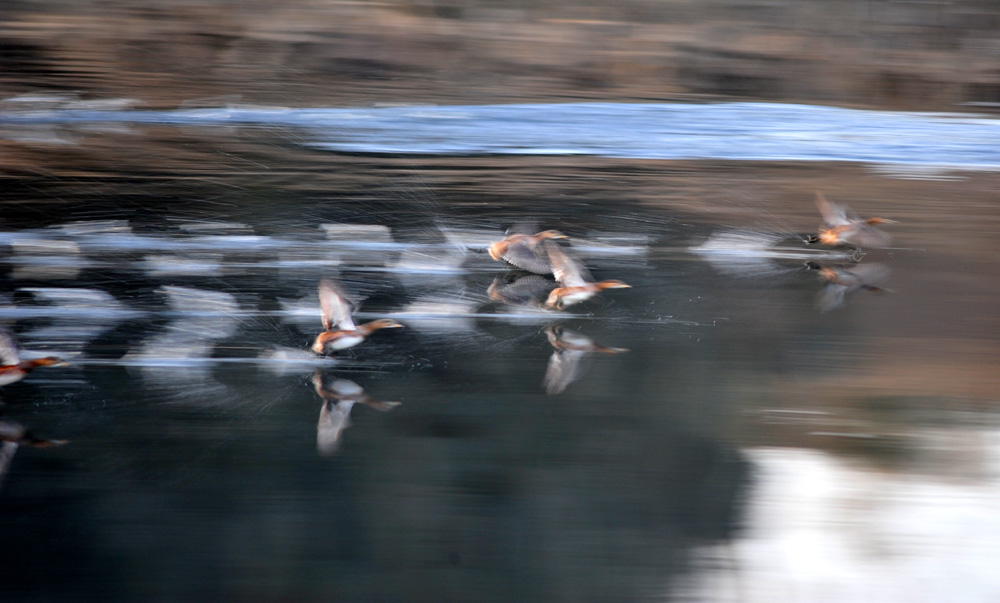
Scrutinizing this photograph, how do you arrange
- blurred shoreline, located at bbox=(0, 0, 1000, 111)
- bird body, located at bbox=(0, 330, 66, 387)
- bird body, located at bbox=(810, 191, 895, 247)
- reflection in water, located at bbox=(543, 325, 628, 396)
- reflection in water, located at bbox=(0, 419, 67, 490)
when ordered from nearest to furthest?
reflection in water, located at bbox=(0, 419, 67, 490) < bird body, located at bbox=(0, 330, 66, 387) < reflection in water, located at bbox=(543, 325, 628, 396) < bird body, located at bbox=(810, 191, 895, 247) < blurred shoreline, located at bbox=(0, 0, 1000, 111)

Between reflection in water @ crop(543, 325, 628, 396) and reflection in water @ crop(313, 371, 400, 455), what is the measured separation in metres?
0.25

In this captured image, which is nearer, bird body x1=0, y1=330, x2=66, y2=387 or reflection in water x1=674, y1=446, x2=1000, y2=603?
reflection in water x1=674, y1=446, x2=1000, y2=603

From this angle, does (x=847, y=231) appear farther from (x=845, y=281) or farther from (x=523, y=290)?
(x=523, y=290)

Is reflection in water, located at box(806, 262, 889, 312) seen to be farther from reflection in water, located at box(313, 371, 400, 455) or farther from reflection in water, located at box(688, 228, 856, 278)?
reflection in water, located at box(313, 371, 400, 455)

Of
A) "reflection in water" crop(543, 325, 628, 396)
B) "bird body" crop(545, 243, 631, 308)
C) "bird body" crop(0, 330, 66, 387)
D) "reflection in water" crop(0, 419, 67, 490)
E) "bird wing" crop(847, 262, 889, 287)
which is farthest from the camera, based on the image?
"bird wing" crop(847, 262, 889, 287)

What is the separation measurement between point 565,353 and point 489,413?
9.1 inches

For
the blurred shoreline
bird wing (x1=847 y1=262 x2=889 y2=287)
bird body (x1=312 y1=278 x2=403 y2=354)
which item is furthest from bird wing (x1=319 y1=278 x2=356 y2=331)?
the blurred shoreline

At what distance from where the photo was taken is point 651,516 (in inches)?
40.4

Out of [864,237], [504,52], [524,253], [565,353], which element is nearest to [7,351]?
[565,353]

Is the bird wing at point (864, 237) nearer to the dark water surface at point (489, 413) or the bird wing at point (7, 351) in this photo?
the dark water surface at point (489, 413)

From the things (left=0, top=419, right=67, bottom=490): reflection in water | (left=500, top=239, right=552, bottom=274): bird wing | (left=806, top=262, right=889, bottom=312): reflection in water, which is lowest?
(left=0, top=419, right=67, bottom=490): reflection in water

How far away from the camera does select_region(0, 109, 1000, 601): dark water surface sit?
3.11 ft

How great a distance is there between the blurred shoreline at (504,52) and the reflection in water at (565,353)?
2365mm

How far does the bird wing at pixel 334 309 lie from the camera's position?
1.36m
